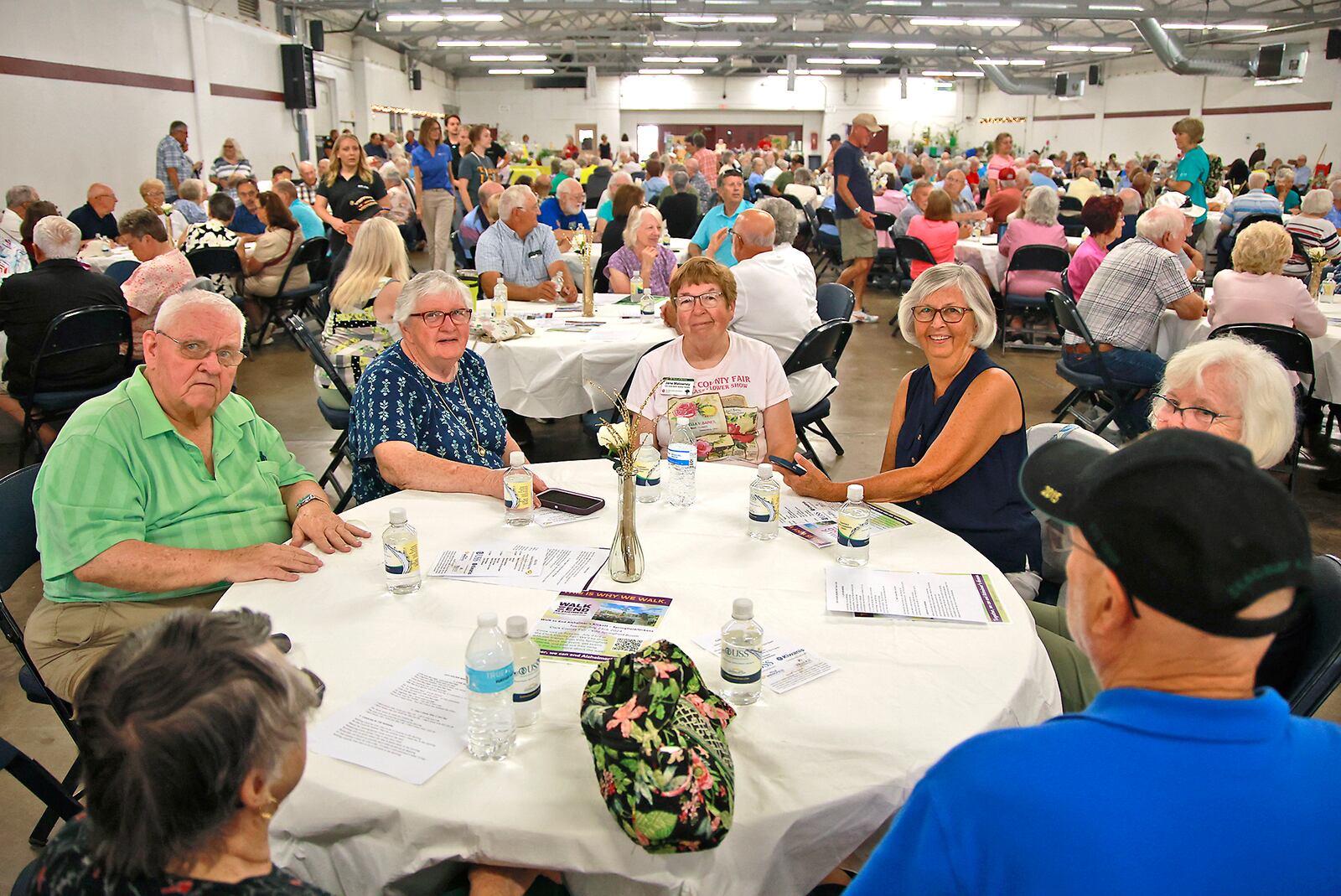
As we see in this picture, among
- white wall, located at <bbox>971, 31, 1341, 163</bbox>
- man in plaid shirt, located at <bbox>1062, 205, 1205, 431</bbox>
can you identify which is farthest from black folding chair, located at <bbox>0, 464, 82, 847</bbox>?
white wall, located at <bbox>971, 31, 1341, 163</bbox>

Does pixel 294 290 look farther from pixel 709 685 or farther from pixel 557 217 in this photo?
pixel 709 685

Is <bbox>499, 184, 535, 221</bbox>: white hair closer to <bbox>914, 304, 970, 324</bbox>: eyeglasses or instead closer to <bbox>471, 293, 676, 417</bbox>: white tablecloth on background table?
<bbox>471, 293, 676, 417</bbox>: white tablecloth on background table

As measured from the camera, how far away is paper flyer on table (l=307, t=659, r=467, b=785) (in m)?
1.46

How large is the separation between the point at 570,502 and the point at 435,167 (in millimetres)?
9396

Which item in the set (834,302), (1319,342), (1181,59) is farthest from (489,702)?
(1181,59)

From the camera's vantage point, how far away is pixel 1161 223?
5.20 m

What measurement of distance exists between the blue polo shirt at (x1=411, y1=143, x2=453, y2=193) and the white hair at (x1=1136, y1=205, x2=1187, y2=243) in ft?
26.2

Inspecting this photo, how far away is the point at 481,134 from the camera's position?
1150cm

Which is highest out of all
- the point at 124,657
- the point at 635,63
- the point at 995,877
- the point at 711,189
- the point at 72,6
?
the point at 635,63

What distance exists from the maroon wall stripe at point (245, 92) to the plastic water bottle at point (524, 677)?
1449 centimetres

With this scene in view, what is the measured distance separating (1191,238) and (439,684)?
1009 cm

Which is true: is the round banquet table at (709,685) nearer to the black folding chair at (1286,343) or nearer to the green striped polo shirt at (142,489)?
the green striped polo shirt at (142,489)

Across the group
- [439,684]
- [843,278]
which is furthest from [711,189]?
[439,684]

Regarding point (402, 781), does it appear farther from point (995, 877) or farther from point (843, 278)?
point (843, 278)
